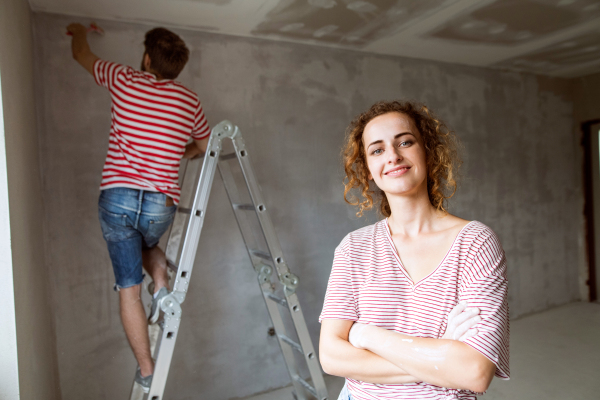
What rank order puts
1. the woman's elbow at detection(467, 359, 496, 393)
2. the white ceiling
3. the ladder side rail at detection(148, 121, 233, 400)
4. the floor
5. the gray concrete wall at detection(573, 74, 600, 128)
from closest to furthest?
1. the woman's elbow at detection(467, 359, 496, 393)
2. the ladder side rail at detection(148, 121, 233, 400)
3. the white ceiling
4. the floor
5. the gray concrete wall at detection(573, 74, 600, 128)

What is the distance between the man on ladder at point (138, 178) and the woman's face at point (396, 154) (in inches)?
45.3

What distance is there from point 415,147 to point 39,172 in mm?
2016

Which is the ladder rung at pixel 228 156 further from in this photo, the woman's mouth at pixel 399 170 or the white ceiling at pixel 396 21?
the woman's mouth at pixel 399 170

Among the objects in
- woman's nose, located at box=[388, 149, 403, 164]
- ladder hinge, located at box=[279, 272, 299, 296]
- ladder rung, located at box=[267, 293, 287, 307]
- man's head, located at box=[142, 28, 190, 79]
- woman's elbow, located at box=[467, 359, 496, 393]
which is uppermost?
man's head, located at box=[142, 28, 190, 79]

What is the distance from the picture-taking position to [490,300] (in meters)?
1.07

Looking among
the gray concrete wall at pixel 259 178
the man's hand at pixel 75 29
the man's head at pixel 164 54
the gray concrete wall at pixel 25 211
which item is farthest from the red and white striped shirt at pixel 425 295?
the man's hand at pixel 75 29

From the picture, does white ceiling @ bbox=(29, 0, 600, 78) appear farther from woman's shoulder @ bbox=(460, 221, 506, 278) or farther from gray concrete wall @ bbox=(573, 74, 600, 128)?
woman's shoulder @ bbox=(460, 221, 506, 278)

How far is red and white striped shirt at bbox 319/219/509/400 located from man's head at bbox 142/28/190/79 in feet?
4.97

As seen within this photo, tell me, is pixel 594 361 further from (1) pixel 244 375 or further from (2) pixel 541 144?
(1) pixel 244 375

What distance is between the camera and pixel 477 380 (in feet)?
3.34

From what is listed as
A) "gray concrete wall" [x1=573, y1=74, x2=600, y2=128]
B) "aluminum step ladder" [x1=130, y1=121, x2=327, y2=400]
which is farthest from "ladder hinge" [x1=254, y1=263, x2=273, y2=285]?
"gray concrete wall" [x1=573, y1=74, x2=600, y2=128]

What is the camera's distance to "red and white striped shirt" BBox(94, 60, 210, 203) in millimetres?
2053

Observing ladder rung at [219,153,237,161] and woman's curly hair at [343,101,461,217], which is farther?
ladder rung at [219,153,237,161]

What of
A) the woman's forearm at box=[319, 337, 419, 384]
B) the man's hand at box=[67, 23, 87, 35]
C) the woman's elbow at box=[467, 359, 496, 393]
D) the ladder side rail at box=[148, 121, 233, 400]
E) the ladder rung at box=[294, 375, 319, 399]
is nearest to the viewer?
the woman's elbow at box=[467, 359, 496, 393]
